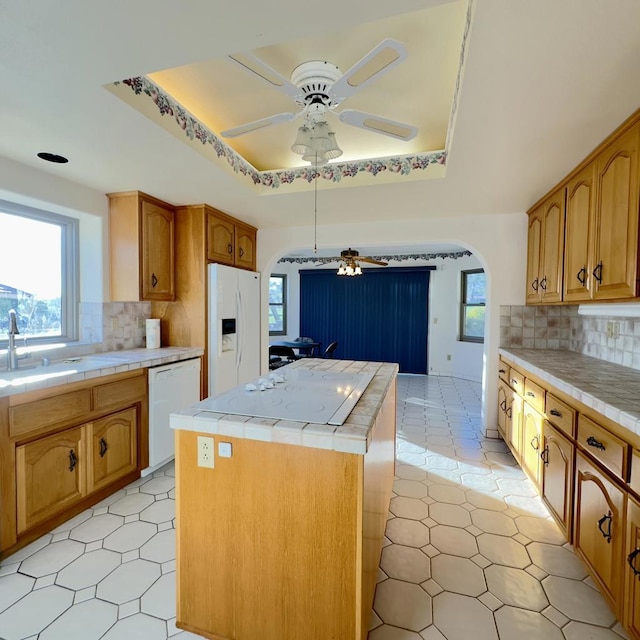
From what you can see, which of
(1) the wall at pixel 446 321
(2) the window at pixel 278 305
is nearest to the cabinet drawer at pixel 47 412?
(2) the window at pixel 278 305

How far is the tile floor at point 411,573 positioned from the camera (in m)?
1.37

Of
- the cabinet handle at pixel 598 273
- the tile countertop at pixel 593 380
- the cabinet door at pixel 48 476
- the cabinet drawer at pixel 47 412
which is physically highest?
the cabinet handle at pixel 598 273

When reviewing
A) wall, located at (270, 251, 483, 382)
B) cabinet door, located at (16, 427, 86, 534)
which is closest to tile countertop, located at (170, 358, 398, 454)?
cabinet door, located at (16, 427, 86, 534)

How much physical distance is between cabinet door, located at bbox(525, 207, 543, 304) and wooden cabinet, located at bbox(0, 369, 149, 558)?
3.19 m

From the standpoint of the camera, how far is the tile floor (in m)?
1.37

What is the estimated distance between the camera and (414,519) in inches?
81.9

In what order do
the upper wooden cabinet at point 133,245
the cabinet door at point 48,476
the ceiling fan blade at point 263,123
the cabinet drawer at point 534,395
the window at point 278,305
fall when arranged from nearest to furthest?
the ceiling fan blade at point 263,123
the cabinet door at point 48,476
the cabinet drawer at point 534,395
the upper wooden cabinet at point 133,245
the window at point 278,305

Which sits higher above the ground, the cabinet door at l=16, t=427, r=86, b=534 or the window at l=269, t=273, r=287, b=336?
the window at l=269, t=273, r=287, b=336

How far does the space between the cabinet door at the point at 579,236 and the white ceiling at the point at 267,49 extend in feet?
0.51

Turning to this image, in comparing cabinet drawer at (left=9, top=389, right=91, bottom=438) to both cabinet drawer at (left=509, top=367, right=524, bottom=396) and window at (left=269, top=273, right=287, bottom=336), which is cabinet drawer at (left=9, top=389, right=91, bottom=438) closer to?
cabinet drawer at (left=509, top=367, right=524, bottom=396)

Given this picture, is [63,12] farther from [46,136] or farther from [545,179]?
[545,179]

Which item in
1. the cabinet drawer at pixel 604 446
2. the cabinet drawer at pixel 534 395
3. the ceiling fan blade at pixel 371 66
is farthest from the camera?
the cabinet drawer at pixel 534 395

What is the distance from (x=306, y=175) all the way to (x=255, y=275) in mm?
1380

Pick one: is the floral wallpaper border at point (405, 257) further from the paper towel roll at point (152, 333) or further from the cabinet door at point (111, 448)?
the cabinet door at point (111, 448)
